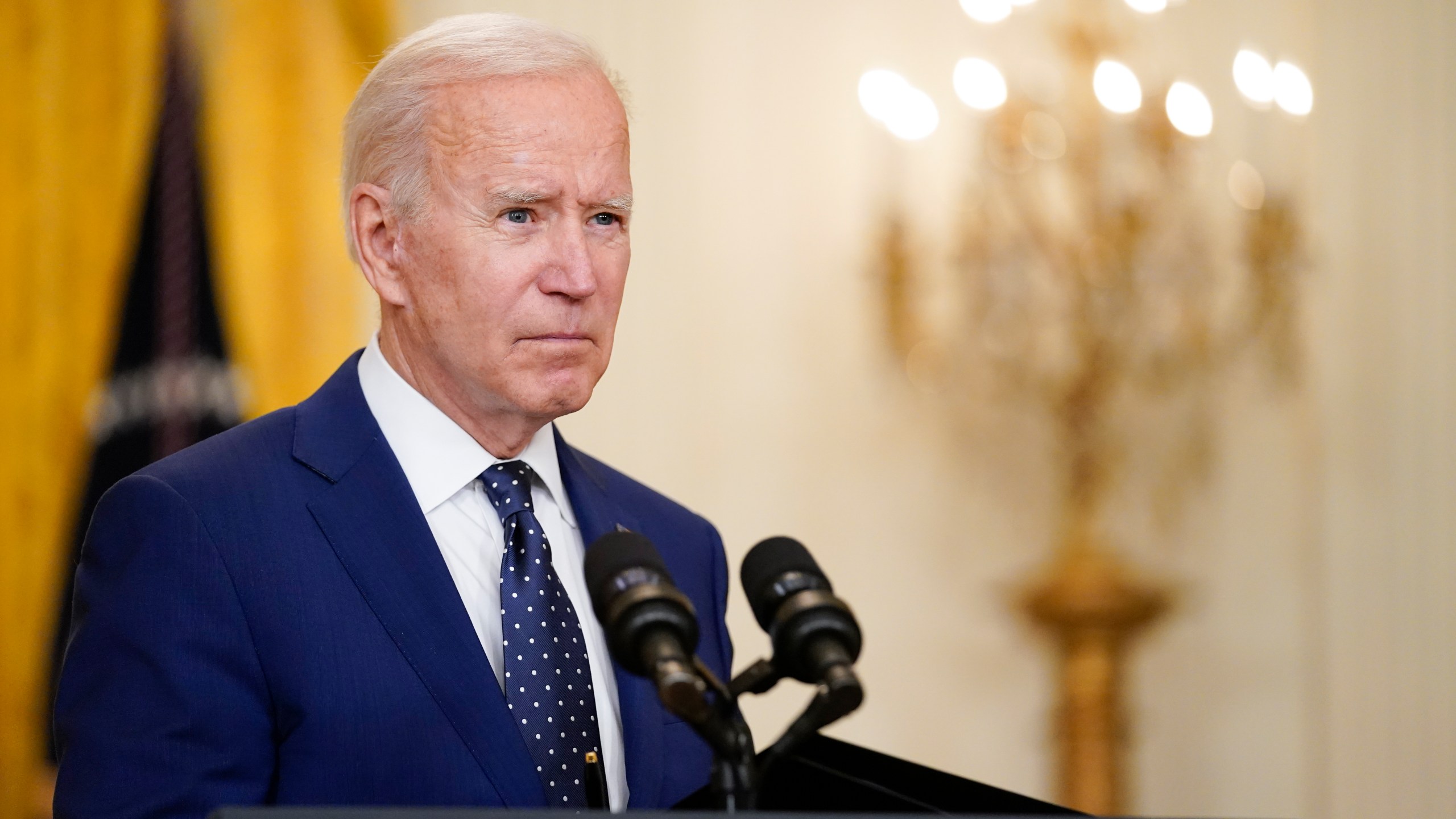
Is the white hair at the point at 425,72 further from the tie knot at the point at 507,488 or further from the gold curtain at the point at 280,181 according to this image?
the gold curtain at the point at 280,181

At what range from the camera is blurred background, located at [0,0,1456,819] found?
390 centimetres

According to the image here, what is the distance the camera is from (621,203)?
163 centimetres

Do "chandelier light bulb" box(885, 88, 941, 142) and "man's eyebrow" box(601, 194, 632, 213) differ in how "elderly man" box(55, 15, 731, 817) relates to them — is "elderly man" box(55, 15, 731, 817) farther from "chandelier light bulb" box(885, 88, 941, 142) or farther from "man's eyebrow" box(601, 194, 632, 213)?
"chandelier light bulb" box(885, 88, 941, 142)

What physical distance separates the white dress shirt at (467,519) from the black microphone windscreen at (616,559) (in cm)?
48

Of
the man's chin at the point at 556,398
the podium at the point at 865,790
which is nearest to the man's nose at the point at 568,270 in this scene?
the man's chin at the point at 556,398

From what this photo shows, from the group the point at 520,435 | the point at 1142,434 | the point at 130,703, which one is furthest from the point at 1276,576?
the point at 130,703

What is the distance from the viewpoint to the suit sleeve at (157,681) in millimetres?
1327

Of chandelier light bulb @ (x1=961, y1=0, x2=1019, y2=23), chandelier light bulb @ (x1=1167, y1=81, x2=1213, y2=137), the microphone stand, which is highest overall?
chandelier light bulb @ (x1=961, y1=0, x2=1019, y2=23)

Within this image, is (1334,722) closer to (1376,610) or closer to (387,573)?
(1376,610)

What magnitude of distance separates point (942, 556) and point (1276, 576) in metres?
1.06

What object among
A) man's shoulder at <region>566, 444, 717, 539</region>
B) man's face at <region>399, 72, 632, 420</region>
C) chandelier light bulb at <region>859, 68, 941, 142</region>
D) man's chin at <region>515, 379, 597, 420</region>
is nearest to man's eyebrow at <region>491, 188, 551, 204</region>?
man's face at <region>399, 72, 632, 420</region>

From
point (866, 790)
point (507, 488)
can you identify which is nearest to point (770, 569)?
point (866, 790)

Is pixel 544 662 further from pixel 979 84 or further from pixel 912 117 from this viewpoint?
pixel 979 84

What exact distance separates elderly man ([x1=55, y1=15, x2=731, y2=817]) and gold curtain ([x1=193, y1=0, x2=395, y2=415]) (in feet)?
6.85
